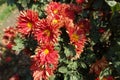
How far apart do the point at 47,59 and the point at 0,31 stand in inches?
149

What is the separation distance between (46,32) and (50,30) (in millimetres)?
35

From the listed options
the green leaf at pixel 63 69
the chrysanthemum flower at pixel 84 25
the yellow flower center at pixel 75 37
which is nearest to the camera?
the yellow flower center at pixel 75 37

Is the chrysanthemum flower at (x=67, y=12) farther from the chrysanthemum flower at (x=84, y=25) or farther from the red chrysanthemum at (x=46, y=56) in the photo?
the red chrysanthemum at (x=46, y=56)

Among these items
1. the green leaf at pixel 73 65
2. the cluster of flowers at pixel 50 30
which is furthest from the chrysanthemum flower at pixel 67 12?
the green leaf at pixel 73 65

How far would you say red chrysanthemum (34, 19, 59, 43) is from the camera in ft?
9.05

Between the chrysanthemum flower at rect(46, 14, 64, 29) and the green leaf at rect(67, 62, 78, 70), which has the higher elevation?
the chrysanthemum flower at rect(46, 14, 64, 29)

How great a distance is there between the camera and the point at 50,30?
2766 millimetres

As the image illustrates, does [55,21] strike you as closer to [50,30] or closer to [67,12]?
[50,30]

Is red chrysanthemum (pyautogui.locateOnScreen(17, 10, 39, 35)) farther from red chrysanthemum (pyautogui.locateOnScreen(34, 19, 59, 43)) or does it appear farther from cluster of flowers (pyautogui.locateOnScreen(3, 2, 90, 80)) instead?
red chrysanthemum (pyautogui.locateOnScreen(34, 19, 59, 43))

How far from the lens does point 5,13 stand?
6.82 m

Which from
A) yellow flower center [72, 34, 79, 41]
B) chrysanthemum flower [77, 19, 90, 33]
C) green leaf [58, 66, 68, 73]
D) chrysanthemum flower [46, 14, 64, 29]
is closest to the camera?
chrysanthemum flower [46, 14, 64, 29]

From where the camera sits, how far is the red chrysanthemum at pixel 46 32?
2.76 meters

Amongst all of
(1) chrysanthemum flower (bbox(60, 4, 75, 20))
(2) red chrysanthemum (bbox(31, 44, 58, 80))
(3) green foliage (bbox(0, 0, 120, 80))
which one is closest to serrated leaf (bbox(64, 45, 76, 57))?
(3) green foliage (bbox(0, 0, 120, 80))

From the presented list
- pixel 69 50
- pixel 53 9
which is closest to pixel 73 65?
pixel 69 50
